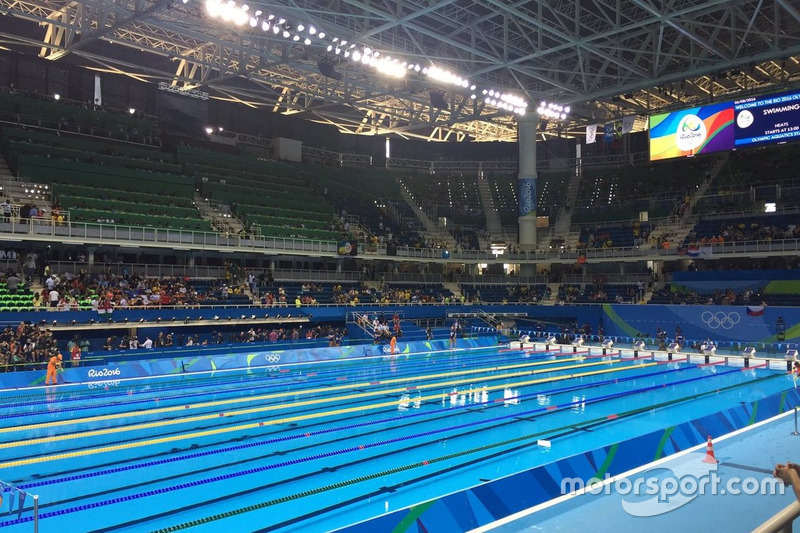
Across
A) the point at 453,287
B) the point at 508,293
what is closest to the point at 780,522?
the point at 508,293

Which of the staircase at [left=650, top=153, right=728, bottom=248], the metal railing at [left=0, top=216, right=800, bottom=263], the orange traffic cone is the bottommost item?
the orange traffic cone

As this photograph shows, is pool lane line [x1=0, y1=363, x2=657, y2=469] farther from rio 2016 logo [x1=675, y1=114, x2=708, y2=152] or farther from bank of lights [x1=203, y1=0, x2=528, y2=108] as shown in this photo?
rio 2016 logo [x1=675, y1=114, x2=708, y2=152]

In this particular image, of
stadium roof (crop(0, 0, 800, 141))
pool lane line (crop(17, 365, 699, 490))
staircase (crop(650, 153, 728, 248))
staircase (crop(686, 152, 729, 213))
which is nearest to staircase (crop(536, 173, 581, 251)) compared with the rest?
stadium roof (crop(0, 0, 800, 141))

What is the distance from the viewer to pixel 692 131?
30.9 metres

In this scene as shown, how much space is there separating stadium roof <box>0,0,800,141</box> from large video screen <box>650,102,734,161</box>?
1925 mm

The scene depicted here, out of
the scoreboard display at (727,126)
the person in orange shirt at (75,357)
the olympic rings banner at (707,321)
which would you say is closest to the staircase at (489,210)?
the olympic rings banner at (707,321)

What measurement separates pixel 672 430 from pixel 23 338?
1854cm

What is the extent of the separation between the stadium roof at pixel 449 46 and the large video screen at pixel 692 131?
193 cm

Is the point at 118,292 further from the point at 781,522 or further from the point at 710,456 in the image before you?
the point at 781,522

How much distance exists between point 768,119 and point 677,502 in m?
27.3

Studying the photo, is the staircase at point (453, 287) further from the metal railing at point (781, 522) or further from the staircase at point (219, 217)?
the metal railing at point (781, 522)

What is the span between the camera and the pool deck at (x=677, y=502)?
6.66m

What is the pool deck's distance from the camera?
6.66m

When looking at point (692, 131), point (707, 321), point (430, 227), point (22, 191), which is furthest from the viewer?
point (430, 227)
